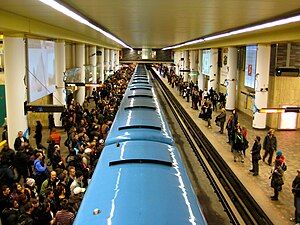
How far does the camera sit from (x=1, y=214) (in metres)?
8.25

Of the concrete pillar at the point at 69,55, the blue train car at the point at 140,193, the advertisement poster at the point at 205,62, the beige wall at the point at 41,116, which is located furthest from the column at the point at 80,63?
the blue train car at the point at 140,193

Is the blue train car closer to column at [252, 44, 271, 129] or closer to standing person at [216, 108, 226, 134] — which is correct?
standing person at [216, 108, 226, 134]

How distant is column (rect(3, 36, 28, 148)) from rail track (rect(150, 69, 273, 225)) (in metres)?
6.73

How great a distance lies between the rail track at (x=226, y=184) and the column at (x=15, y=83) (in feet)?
A: 22.1

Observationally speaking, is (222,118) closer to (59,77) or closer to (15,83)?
(59,77)

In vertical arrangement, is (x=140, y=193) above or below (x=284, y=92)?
above

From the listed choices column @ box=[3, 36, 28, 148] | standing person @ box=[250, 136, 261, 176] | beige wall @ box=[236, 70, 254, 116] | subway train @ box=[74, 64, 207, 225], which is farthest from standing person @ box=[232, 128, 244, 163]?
beige wall @ box=[236, 70, 254, 116]

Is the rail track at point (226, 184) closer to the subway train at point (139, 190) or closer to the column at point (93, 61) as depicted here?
the subway train at point (139, 190)

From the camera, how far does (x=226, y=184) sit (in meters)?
13.4

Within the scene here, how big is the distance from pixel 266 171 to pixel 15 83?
919 cm

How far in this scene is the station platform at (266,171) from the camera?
11012mm

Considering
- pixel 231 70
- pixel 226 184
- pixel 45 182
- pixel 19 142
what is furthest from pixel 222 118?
pixel 45 182

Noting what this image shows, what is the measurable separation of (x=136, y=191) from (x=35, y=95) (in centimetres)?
1094

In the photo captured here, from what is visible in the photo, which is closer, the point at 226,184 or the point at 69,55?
the point at 226,184
